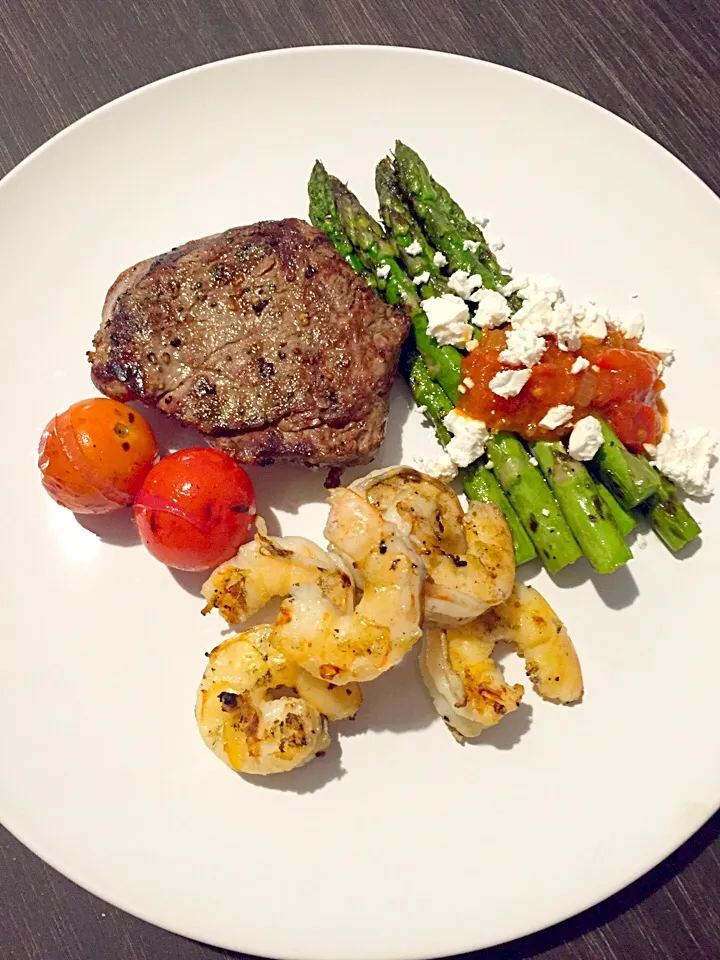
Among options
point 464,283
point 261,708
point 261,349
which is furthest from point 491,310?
point 261,708

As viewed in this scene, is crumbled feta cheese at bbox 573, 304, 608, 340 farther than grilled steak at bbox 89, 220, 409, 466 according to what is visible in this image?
Yes

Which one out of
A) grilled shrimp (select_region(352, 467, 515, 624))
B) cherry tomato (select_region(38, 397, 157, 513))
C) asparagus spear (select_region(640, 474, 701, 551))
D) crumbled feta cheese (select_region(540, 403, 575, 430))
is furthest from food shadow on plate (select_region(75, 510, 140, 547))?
asparagus spear (select_region(640, 474, 701, 551))

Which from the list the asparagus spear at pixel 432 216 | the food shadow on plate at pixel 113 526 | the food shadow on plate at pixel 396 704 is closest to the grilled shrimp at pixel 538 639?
the food shadow on plate at pixel 396 704

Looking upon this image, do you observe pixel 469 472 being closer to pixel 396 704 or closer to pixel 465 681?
pixel 465 681

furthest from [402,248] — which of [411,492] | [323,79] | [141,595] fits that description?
[141,595]

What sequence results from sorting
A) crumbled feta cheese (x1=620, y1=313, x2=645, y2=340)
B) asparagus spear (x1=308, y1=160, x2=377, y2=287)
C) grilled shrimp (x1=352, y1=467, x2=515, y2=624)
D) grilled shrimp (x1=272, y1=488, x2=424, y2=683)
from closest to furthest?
grilled shrimp (x1=272, y1=488, x2=424, y2=683) < grilled shrimp (x1=352, y1=467, x2=515, y2=624) < crumbled feta cheese (x1=620, y1=313, x2=645, y2=340) < asparagus spear (x1=308, y1=160, x2=377, y2=287)

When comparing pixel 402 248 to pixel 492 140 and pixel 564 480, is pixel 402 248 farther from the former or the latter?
pixel 564 480

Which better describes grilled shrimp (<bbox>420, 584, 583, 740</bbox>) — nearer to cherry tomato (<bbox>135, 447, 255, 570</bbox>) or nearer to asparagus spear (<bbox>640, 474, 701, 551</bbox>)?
asparagus spear (<bbox>640, 474, 701, 551</bbox>)

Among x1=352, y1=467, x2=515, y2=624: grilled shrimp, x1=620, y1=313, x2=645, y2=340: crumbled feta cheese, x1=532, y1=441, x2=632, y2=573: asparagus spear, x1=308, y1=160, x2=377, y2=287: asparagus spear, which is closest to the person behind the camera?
x1=352, y1=467, x2=515, y2=624: grilled shrimp
